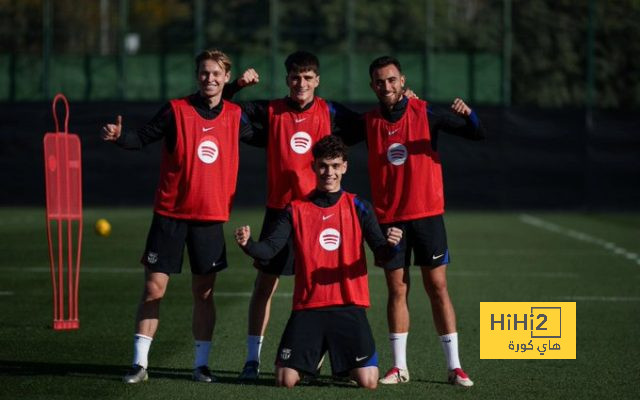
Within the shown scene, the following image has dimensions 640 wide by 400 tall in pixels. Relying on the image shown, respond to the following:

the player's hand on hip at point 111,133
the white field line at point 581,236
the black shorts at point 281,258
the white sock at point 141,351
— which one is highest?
the player's hand on hip at point 111,133

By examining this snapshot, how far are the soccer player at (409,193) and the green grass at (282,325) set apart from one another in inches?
14.8

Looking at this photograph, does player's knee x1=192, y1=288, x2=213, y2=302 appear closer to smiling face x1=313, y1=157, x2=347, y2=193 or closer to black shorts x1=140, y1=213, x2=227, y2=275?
black shorts x1=140, y1=213, x2=227, y2=275

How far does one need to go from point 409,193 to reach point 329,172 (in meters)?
0.63

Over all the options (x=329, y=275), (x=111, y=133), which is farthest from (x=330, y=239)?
(x=111, y=133)

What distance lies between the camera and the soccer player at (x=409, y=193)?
798cm

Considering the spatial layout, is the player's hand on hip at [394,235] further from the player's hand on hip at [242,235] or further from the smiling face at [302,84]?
the smiling face at [302,84]

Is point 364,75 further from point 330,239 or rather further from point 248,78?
point 330,239

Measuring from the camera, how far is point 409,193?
7992 mm

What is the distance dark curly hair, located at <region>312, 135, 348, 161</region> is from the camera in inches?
297

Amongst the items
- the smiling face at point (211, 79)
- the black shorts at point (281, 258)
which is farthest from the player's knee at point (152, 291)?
the smiling face at point (211, 79)

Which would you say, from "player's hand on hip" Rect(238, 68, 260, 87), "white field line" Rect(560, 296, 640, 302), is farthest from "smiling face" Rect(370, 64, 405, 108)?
"white field line" Rect(560, 296, 640, 302)

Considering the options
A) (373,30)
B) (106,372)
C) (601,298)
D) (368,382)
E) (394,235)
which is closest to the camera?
(394,235)

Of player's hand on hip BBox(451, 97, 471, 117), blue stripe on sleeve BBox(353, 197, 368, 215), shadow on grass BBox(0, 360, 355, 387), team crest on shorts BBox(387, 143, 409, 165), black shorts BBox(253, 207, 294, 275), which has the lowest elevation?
shadow on grass BBox(0, 360, 355, 387)

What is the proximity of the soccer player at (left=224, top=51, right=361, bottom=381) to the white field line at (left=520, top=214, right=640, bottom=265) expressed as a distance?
27.3ft
